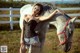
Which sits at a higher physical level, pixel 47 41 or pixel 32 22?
pixel 32 22

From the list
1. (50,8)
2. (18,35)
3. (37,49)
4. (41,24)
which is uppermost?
(50,8)

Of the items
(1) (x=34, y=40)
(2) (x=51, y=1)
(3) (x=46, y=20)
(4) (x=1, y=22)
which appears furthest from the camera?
(4) (x=1, y=22)

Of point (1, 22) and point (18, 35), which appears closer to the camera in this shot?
point (18, 35)

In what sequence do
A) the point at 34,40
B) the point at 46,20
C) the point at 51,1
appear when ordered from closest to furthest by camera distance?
the point at 46,20, the point at 34,40, the point at 51,1

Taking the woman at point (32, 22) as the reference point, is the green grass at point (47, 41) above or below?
below

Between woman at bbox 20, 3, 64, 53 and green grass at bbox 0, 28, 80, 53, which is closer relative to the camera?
woman at bbox 20, 3, 64, 53

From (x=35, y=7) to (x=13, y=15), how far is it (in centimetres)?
220

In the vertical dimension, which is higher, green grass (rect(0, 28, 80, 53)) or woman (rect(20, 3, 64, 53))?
woman (rect(20, 3, 64, 53))

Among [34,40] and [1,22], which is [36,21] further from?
[1,22]

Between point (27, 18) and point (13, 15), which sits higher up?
point (27, 18)

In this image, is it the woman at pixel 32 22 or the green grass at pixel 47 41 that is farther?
the green grass at pixel 47 41

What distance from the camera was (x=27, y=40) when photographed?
2072 millimetres

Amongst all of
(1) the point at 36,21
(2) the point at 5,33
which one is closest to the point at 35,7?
(1) the point at 36,21

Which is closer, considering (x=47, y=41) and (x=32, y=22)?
(x=32, y=22)
